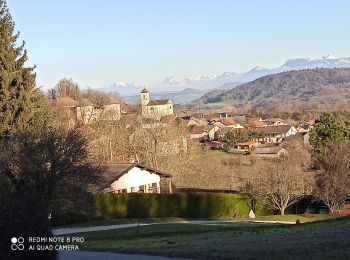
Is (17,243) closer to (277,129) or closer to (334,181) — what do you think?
(334,181)

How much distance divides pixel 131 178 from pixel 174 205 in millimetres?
4426

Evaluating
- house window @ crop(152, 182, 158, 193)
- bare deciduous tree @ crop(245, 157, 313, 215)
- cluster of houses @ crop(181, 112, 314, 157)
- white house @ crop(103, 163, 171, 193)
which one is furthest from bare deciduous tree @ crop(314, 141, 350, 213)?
cluster of houses @ crop(181, 112, 314, 157)

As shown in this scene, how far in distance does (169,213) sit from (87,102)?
39.3m

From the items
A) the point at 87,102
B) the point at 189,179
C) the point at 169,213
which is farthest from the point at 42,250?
the point at 87,102

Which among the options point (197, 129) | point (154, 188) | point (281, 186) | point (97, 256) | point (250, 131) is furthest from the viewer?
point (197, 129)

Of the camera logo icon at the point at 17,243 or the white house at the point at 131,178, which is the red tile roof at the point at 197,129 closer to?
the white house at the point at 131,178

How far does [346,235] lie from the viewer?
49.9 feet

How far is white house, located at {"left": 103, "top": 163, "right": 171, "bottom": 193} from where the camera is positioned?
40809 millimetres

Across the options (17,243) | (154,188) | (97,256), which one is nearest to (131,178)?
(154,188)

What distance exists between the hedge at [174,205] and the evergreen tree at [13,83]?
26.1ft

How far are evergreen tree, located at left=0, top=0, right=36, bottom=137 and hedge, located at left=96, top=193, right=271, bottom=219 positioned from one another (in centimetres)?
797

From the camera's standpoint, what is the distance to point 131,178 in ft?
142

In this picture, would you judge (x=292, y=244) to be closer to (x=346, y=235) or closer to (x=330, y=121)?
(x=346, y=235)

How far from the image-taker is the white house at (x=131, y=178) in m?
40.8
